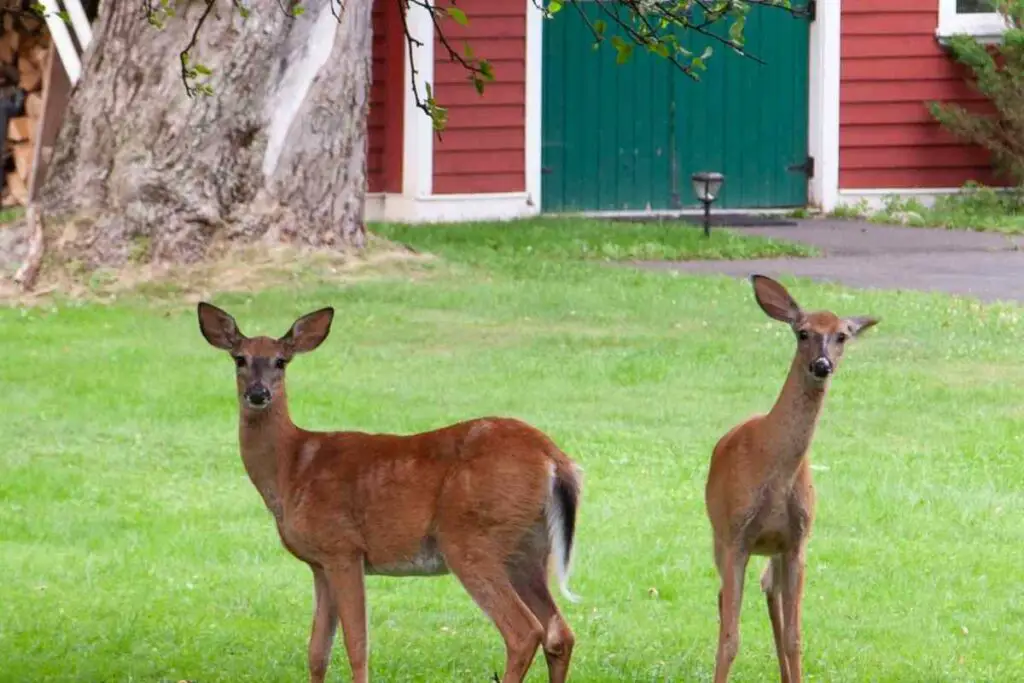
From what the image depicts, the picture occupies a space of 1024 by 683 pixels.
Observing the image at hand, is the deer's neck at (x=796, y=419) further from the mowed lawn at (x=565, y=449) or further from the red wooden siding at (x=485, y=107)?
the red wooden siding at (x=485, y=107)

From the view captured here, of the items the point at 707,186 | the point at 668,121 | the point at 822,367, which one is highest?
the point at 668,121

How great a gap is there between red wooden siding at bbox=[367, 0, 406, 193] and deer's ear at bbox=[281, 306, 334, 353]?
1374 cm

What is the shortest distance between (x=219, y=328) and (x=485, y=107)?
46.1 ft

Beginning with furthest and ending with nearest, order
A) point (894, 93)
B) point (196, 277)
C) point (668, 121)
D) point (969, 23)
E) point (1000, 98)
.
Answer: point (969, 23), point (894, 93), point (668, 121), point (1000, 98), point (196, 277)

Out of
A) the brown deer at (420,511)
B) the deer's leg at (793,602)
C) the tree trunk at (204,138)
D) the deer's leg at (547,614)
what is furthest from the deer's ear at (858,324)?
the tree trunk at (204,138)

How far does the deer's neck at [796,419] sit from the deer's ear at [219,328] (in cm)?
171

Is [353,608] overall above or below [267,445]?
below

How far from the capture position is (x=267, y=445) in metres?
6.44

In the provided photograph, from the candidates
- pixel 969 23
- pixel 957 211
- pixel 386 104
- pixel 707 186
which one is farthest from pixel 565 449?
pixel 969 23

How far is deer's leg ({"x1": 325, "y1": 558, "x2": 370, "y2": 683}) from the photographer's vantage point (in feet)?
20.0

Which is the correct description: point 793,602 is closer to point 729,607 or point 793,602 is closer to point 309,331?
point 729,607

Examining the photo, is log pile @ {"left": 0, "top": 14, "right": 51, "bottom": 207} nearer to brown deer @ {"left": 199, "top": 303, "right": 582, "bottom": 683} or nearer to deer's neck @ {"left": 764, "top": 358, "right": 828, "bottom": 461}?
brown deer @ {"left": 199, "top": 303, "right": 582, "bottom": 683}

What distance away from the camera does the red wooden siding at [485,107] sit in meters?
20.2

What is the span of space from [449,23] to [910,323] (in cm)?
A: 773
